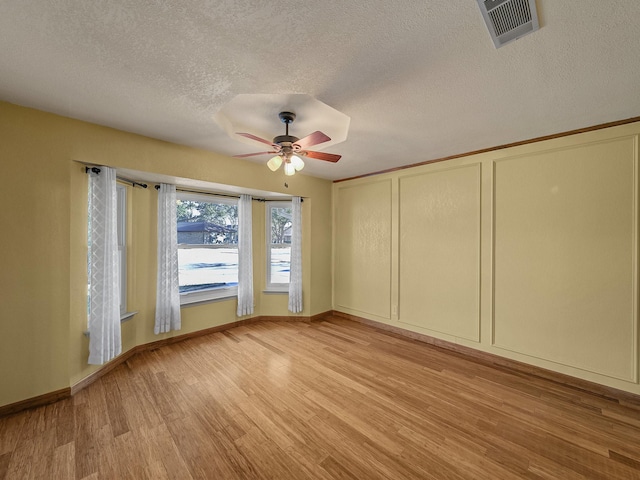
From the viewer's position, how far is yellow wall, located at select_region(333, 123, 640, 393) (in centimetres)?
241

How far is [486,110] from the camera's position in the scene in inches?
86.5

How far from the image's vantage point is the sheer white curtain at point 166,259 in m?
3.36

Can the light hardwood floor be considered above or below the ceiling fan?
below

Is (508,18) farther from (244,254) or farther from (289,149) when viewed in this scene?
(244,254)

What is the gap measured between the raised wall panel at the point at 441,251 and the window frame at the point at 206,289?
270cm

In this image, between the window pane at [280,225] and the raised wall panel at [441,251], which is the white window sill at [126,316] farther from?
the raised wall panel at [441,251]

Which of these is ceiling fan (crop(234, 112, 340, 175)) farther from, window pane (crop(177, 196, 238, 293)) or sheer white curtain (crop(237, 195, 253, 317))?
window pane (crop(177, 196, 238, 293))

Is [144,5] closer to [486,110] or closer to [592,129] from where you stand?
[486,110]

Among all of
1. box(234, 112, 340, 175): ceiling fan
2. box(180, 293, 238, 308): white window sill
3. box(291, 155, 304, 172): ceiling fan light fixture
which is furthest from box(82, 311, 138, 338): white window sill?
box(291, 155, 304, 172): ceiling fan light fixture

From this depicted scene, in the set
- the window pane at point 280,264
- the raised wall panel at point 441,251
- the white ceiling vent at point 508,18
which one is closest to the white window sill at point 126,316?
the window pane at point 280,264

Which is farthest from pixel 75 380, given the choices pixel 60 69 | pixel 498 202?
pixel 498 202

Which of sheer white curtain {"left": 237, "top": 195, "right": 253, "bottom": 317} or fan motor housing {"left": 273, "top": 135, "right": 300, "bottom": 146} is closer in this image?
fan motor housing {"left": 273, "top": 135, "right": 300, "bottom": 146}

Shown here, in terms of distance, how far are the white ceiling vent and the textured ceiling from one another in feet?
0.14

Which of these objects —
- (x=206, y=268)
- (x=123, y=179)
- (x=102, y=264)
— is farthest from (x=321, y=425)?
(x=123, y=179)
